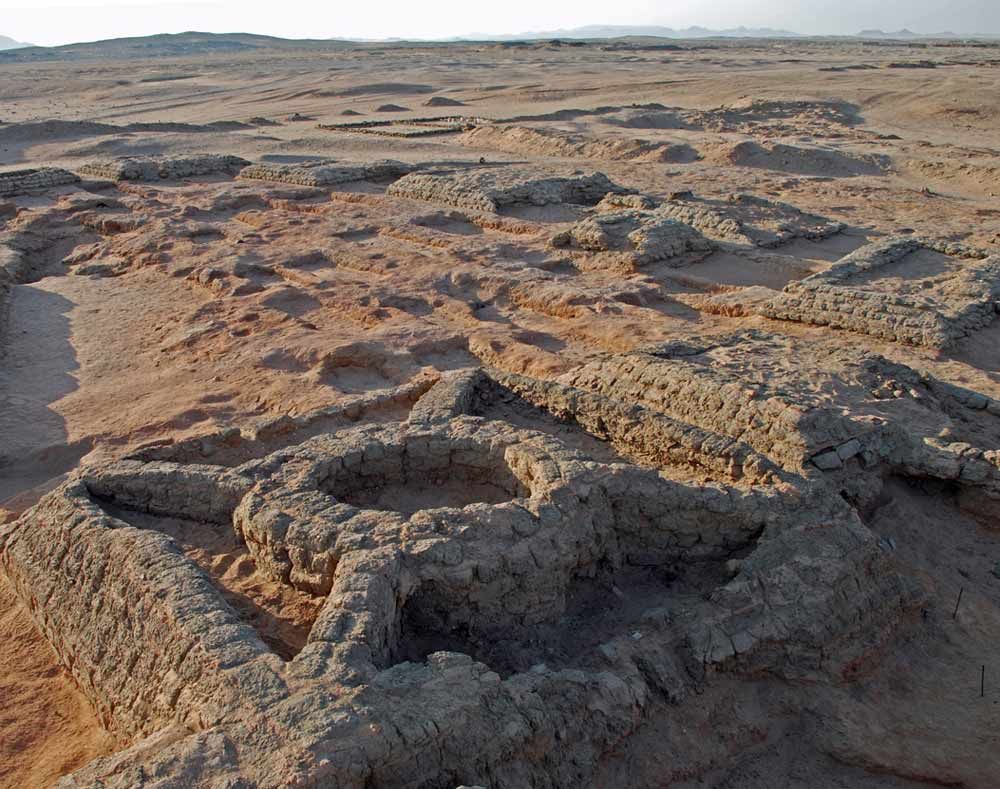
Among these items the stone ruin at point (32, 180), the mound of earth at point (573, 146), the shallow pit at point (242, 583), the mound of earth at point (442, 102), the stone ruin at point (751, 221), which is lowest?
the mound of earth at point (442, 102)

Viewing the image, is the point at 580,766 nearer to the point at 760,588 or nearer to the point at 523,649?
the point at 523,649

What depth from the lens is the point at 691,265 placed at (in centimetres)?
990

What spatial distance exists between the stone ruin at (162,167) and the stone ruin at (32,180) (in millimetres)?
645

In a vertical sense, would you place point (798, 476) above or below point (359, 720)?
below

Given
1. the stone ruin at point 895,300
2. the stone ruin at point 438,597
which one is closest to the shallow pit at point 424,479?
the stone ruin at point 438,597

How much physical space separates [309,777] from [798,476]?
2.97 m

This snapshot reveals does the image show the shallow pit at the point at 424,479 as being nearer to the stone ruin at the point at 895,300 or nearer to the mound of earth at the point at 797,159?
the stone ruin at the point at 895,300

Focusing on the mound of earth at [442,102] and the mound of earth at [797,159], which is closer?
the mound of earth at [797,159]

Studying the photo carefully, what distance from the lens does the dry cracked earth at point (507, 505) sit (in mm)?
3332

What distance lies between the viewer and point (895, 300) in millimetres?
7797

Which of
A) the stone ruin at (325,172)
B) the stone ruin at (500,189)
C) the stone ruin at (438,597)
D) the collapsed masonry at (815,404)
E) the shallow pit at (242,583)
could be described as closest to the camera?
the stone ruin at (438,597)

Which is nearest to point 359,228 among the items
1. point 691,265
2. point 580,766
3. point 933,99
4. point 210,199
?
point 210,199

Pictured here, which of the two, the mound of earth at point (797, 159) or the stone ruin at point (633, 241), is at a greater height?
the stone ruin at point (633, 241)

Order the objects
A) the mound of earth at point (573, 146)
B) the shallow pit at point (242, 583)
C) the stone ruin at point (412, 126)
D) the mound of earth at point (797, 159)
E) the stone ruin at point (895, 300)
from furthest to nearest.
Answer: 1. the stone ruin at point (412, 126)
2. the mound of earth at point (573, 146)
3. the mound of earth at point (797, 159)
4. the stone ruin at point (895, 300)
5. the shallow pit at point (242, 583)
